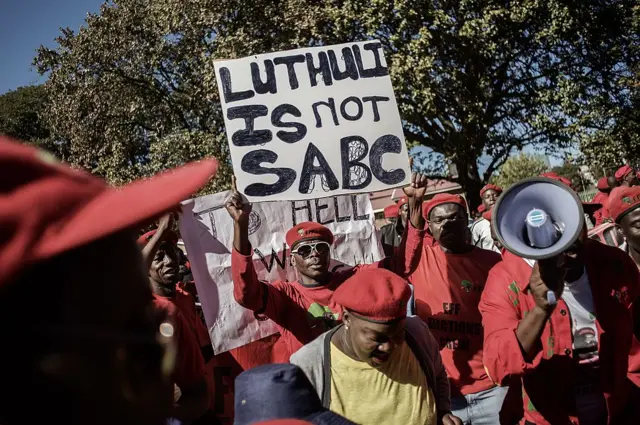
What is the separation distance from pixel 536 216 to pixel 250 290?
1643 mm

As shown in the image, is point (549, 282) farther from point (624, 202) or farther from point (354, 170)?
point (354, 170)

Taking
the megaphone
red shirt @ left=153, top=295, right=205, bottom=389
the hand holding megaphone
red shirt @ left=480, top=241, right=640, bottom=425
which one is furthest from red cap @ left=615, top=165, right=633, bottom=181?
red shirt @ left=153, top=295, right=205, bottom=389

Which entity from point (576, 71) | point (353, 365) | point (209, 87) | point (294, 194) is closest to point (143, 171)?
point (209, 87)

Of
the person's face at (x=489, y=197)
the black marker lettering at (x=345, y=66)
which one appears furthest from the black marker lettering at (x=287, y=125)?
the person's face at (x=489, y=197)

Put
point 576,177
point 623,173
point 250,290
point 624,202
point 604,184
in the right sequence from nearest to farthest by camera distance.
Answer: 1. point 250,290
2. point 624,202
3. point 623,173
4. point 604,184
5. point 576,177

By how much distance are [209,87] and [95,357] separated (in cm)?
1141

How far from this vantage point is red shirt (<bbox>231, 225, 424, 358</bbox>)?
338cm

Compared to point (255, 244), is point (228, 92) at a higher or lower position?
higher

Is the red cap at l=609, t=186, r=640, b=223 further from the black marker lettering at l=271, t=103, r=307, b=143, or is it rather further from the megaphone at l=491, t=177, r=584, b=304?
the black marker lettering at l=271, t=103, r=307, b=143

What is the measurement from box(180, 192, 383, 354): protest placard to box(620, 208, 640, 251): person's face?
5.59ft

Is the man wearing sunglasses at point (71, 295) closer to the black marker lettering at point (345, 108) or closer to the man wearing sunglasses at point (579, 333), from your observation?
the man wearing sunglasses at point (579, 333)

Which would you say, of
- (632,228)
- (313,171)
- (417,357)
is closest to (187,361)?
(417,357)

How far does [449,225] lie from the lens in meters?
4.05

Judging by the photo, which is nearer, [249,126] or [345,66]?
[249,126]
